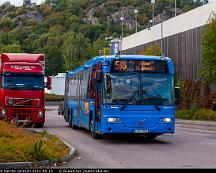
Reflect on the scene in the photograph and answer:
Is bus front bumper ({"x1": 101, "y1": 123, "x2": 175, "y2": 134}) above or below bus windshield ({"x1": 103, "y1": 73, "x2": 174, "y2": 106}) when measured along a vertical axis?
below

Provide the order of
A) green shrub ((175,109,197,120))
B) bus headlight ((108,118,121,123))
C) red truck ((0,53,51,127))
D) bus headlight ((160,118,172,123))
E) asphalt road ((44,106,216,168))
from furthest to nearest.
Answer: green shrub ((175,109,197,120)) < red truck ((0,53,51,127)) < bus headlight ((160,118,172,123)) < bus headlight ((108,118,121,123)) < asphalt road ((44,106,216,168))

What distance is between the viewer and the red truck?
2922 cm

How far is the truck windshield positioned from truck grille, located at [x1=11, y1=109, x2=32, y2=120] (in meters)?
1.21

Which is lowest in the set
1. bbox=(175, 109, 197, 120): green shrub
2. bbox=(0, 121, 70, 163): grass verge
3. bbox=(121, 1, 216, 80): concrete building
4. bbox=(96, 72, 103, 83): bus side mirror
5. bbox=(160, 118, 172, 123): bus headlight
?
bbox=(175, 109, 197, 120): green shrub

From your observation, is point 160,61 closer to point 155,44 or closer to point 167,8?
point 155,44

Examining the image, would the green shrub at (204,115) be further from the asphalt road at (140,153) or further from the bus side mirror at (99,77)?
the bus side mirror at (99,77)

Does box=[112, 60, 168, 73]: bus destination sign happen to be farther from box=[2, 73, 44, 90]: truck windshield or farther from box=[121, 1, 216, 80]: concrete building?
box=[121, 1, 216, 80]: concrete building

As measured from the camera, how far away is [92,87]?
74.9 feet

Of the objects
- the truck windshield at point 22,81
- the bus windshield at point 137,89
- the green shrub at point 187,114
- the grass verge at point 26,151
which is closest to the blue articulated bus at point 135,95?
the bus windshield at point 137,89

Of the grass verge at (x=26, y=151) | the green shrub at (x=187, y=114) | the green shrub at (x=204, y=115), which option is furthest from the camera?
the green shrub at (x=187, y=114)

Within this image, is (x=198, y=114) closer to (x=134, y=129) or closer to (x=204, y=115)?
(x=204, y=115)

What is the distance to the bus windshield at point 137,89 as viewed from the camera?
2041 centimetres

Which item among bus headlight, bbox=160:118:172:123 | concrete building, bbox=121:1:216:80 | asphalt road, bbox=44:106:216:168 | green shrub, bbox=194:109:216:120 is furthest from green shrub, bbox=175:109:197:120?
bus headlight, bbox=160:118:172:123

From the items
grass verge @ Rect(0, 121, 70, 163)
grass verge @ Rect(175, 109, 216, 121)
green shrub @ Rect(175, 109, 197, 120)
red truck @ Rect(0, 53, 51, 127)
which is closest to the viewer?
grass verge @ Rect(0, 121, 70, 163)
